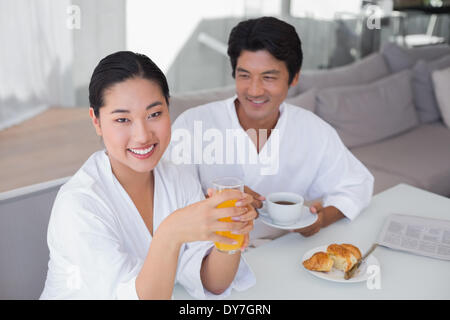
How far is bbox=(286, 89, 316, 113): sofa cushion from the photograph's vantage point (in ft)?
8.64

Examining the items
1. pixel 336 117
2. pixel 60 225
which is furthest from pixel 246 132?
pixel 336 117

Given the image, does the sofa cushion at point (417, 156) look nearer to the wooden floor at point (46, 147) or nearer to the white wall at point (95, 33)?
the wooden floor at point (46, 147)

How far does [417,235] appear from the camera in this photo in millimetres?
1343

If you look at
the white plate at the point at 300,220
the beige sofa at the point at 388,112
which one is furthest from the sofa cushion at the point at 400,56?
the white plate at the point at 300,220

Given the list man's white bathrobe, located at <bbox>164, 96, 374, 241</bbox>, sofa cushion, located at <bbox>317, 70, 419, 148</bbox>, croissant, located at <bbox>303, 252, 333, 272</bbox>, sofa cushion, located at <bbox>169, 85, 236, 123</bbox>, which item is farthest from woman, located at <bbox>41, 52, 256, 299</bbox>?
sofa cushion, located at <bbox>317, 70, 419, 148</bbox>

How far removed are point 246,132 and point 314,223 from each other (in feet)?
1.49

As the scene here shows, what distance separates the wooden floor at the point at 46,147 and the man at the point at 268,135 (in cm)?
134

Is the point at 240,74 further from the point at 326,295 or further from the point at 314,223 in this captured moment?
the point at 326,295

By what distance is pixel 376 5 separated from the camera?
188 inches

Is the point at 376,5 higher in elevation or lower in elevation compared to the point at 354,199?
higher

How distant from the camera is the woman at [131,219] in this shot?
92cm

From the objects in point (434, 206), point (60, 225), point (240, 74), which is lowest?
point (434, 206)

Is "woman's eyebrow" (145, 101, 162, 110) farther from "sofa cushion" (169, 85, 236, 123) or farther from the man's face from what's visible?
"sofa cushion" (169, 85, 236, 123)

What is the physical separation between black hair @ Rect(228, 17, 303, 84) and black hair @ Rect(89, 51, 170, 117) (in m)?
0.52
